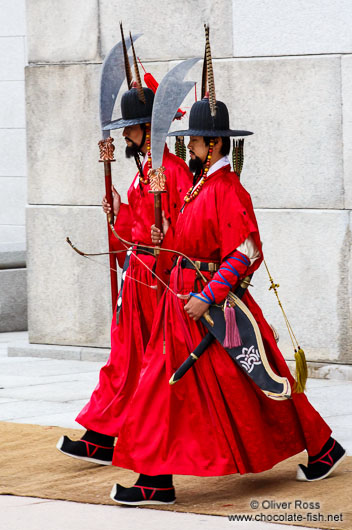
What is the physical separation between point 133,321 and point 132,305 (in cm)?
9

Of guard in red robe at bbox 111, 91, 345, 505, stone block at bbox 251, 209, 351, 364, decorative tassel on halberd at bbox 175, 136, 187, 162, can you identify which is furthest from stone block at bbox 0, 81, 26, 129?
guard in red robe at bbox 111, 91, 345, 505

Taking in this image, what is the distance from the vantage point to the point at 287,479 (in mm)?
5422

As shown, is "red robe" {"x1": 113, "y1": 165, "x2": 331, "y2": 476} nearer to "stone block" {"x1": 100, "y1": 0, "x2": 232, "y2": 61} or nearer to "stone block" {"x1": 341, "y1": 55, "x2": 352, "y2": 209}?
"stone block" {"x1": 341, "y1": 55, "x2": 352, "y2": 209}

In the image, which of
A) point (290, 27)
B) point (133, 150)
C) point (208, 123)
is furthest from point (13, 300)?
point (208, 123)

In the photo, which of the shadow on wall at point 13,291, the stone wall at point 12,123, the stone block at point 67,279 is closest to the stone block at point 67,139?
the stone block at point 67,279

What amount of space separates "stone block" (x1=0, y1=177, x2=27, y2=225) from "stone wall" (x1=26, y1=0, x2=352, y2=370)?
3.69 m

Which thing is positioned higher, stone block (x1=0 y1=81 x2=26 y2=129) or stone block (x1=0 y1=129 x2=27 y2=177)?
stone block (x1=0 y1=81 x2=26 y2=129)

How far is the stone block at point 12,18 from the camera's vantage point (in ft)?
43.5

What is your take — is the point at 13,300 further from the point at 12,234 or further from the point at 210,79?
the point at 210,79

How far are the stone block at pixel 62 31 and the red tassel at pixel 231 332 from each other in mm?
4715

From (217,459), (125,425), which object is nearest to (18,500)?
(125,425)

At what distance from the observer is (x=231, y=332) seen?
510 cm

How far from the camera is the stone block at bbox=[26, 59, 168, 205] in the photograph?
9.39m

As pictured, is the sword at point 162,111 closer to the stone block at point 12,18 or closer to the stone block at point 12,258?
the stone block at point 12,258
